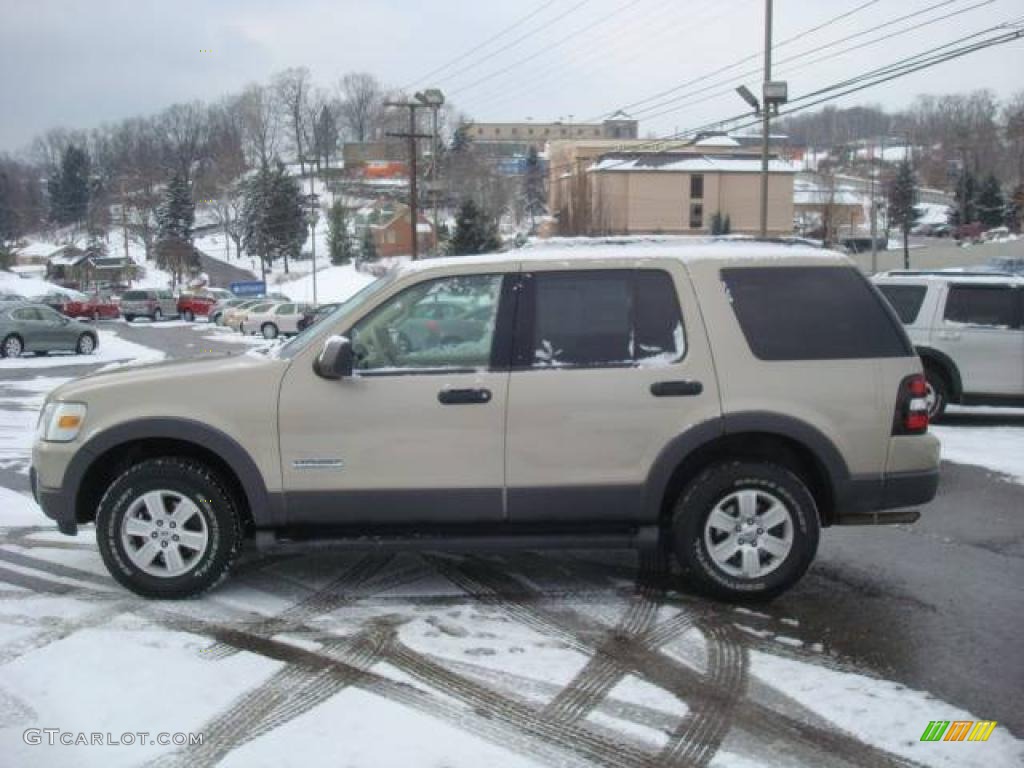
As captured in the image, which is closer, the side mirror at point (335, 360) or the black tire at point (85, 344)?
the side mirror at point (335, 360)

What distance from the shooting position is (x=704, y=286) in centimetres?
532

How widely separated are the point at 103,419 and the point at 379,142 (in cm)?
13905

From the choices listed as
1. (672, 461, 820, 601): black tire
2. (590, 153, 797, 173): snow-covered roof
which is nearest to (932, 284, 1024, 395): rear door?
(672, 461, 820, 601): black tire

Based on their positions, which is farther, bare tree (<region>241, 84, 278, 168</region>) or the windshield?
bare tree (<region>241, 84, 278, 168</region>)

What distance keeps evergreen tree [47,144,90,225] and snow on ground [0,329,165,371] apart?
124647 millimetres

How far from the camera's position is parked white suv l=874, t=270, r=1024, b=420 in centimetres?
1159

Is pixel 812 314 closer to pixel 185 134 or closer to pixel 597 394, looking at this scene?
pixel 597 394

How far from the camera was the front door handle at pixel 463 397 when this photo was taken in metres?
5.12

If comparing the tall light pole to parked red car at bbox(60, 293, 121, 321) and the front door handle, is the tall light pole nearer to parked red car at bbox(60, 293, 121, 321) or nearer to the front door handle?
the front door handle

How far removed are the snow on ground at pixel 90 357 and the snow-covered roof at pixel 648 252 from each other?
1707 cm

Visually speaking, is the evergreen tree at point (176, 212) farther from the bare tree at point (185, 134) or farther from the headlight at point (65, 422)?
the headlight at point (65, 422)

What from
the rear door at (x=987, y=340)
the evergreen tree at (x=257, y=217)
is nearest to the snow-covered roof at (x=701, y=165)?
the evergreen tree at (x=257, y=217)

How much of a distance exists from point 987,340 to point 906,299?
104 cm
